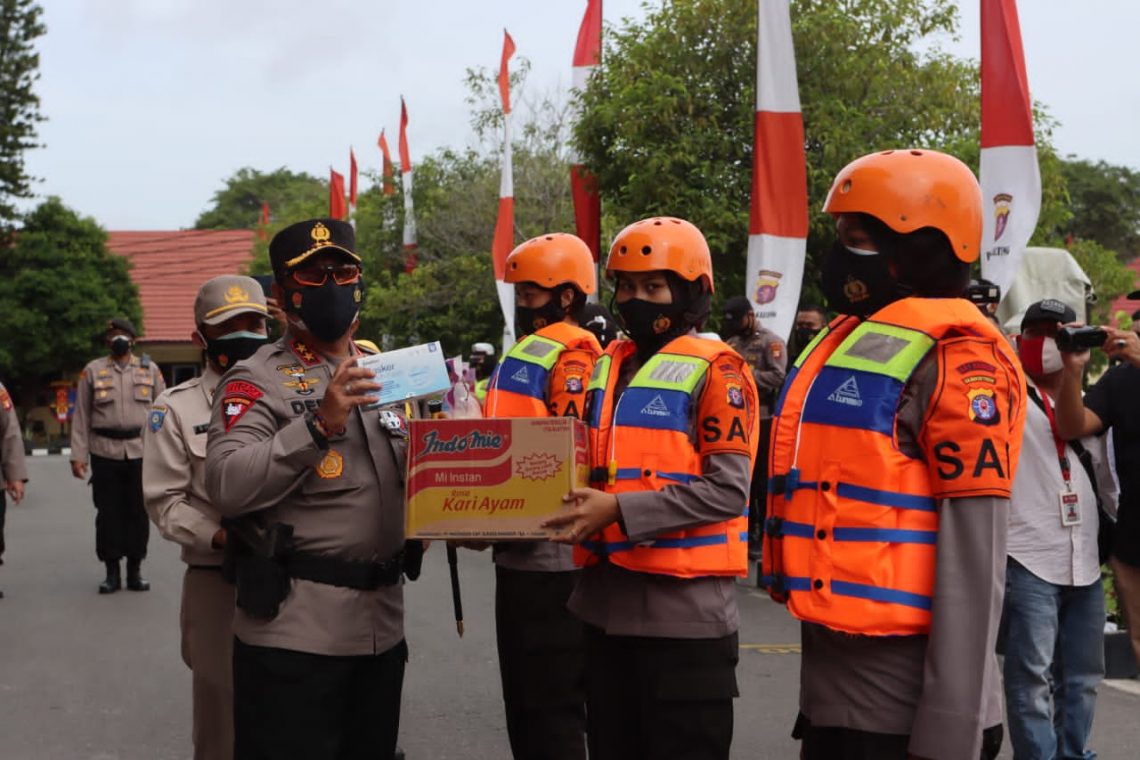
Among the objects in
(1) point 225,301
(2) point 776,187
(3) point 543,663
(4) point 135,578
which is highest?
(2) point 776,187

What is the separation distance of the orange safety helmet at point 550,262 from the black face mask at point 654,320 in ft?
5.09

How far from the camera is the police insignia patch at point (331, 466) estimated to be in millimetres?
3762

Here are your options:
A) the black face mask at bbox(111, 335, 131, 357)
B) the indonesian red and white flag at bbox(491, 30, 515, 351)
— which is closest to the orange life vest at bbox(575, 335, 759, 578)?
the black face mask at bbox(111, 335, 131, 357)

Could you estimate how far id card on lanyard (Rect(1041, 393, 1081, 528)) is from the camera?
5582 mm

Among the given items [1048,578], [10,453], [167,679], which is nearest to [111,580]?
[10,453]

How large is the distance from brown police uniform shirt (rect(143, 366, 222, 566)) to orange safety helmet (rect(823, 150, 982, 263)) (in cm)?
278

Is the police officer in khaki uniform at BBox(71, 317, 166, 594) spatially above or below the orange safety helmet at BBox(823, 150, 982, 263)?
below

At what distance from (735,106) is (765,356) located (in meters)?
8.63

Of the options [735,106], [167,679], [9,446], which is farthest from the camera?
[735,106]

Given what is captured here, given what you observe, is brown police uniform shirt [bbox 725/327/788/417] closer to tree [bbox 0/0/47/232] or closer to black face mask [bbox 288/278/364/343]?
black face mask [bbox 288/278/364/343]

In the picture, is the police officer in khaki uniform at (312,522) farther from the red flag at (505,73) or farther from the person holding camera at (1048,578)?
the red flag at (505,73)

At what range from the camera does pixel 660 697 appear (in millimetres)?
3994

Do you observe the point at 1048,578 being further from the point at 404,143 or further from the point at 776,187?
the point at 404,143

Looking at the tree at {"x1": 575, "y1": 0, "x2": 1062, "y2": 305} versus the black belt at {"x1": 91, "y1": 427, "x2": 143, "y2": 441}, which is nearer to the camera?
the black belt at {"x1": 91, "y1": 427, "x2": 143, "y2": 441}
